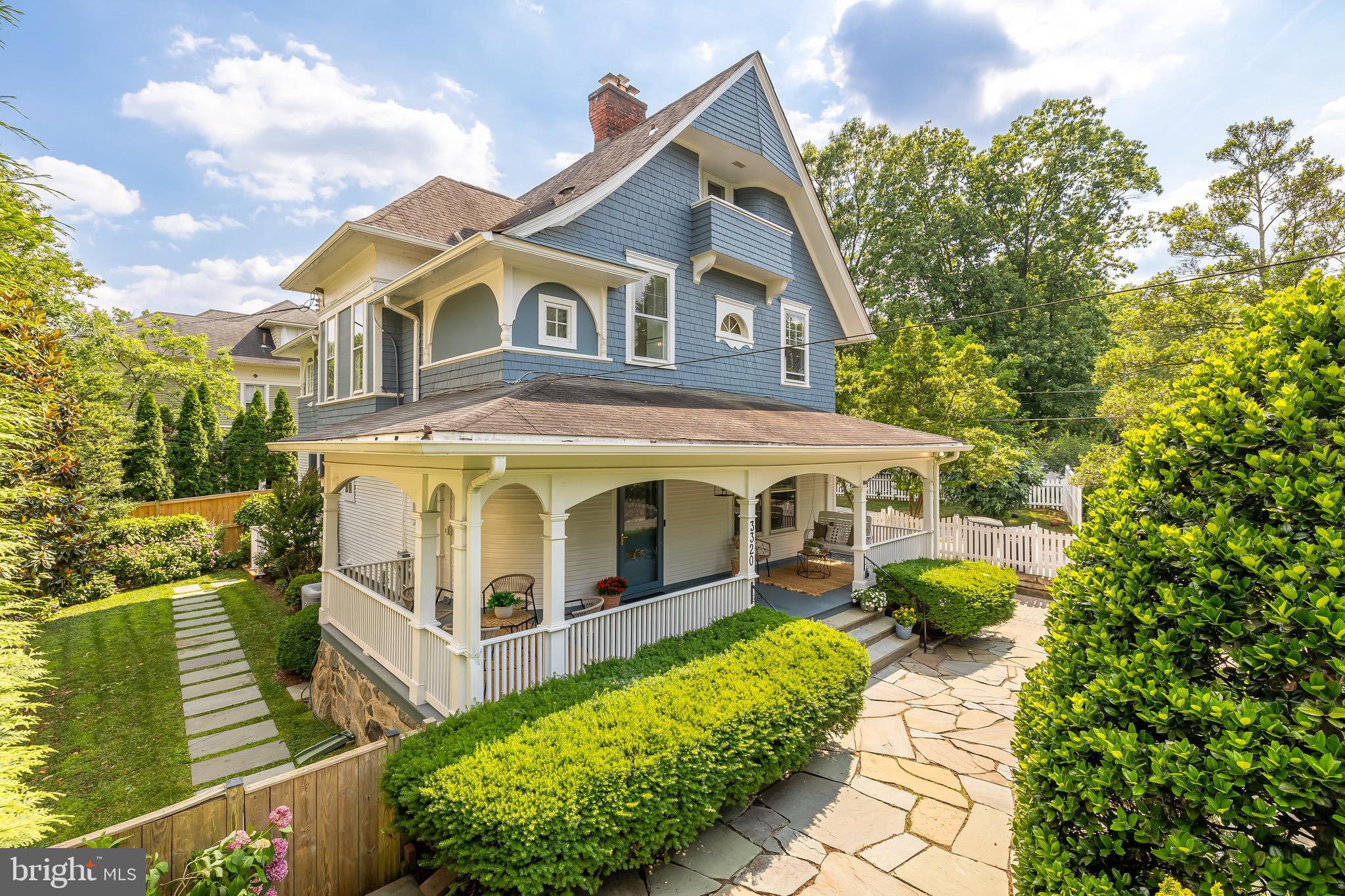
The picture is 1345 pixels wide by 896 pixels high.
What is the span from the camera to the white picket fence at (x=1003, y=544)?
11.5m

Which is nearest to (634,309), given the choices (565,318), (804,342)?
(565,318)

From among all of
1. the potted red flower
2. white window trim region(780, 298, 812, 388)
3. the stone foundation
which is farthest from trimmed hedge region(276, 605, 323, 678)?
white window trim region(780, 298, 812, 388)

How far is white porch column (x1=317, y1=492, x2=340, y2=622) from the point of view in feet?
25.7

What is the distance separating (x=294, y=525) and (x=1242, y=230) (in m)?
26.0

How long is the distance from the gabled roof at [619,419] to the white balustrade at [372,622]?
208 centimetres

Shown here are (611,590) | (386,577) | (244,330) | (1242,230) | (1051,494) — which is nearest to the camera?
(386,577)

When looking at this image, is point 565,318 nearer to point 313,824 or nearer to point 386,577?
point 386,577

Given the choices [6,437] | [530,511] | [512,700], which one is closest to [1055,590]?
[512,700]

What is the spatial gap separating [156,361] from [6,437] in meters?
25.8

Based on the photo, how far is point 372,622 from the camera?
6.52 m

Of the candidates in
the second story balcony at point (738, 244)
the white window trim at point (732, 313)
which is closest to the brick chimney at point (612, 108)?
the second story balcony at point (738, 244)

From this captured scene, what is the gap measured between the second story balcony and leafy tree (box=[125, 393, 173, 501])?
59.5 feet

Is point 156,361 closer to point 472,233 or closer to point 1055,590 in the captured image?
point 472,233

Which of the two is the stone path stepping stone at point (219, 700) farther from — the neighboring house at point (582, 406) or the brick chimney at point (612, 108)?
the brick chimney at point (612, 108)
